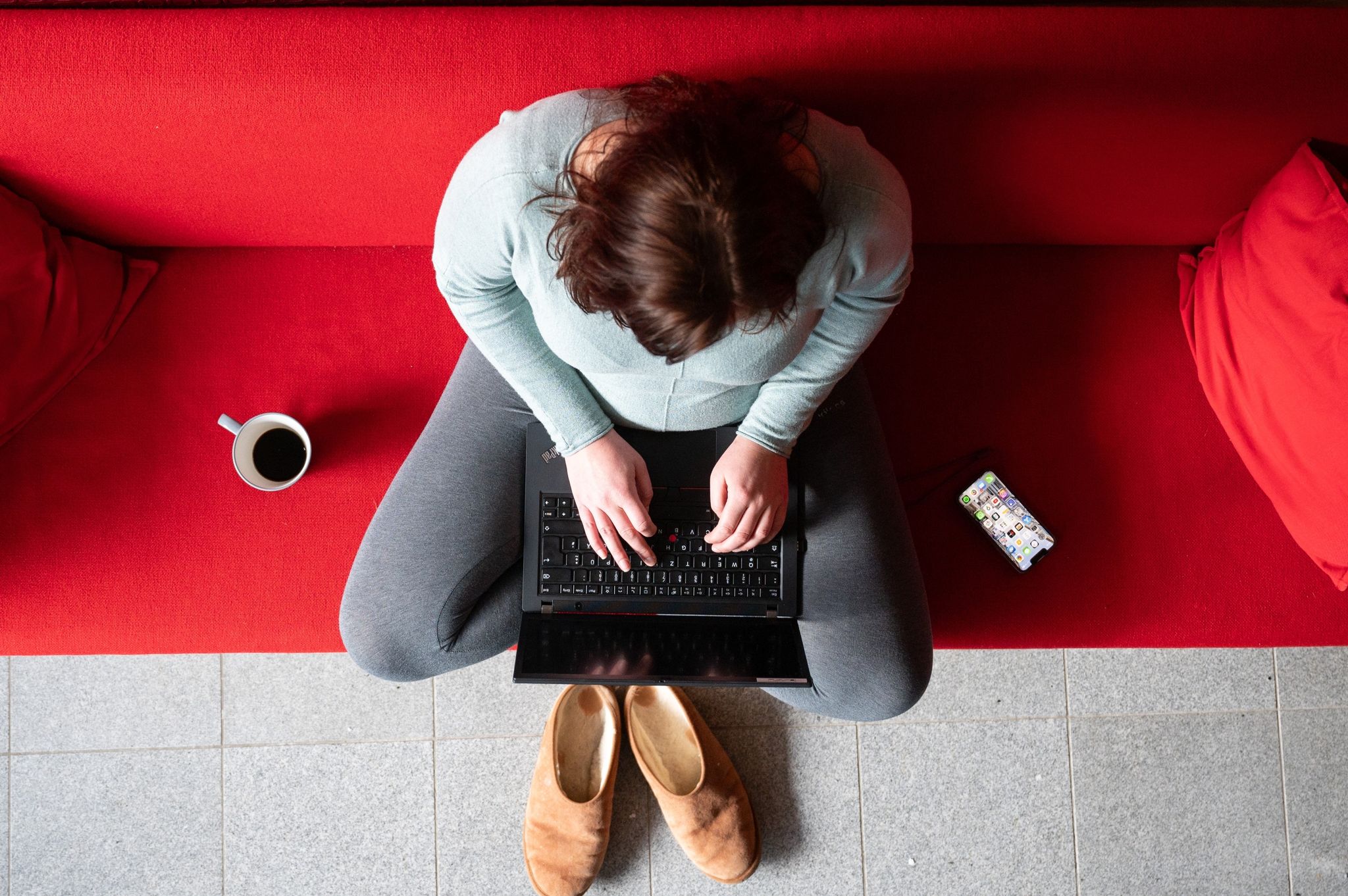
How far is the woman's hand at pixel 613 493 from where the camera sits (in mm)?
1041

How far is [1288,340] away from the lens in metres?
1.08

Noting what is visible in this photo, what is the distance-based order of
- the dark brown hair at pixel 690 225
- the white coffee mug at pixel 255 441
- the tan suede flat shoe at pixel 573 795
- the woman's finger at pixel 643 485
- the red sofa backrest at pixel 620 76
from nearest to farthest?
the dark brown hair at pixel 690 225 < the red sofa backrest at pixel 620 76 < the woman's finger at pixel 643 485 < the white coffee mug at pixel 255 441 < the tan suede flat shoe at pixel 573 795

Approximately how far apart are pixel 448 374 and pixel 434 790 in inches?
33.9

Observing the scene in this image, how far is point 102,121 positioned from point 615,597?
880 millimetres

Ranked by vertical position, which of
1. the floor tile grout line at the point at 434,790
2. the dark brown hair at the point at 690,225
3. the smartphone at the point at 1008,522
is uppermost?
the dark brown hair at the point at 690,225

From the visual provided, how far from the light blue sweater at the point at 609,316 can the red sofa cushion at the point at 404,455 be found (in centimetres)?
34

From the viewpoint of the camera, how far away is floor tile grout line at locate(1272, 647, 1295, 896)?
165 centimetres

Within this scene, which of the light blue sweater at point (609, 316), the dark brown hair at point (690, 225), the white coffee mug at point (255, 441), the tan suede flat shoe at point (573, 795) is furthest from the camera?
the tan suede flat shoe at point (573, 795)

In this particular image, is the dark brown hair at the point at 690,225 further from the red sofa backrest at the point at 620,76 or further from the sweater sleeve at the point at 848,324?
the red sofa backrest at the point at 620,76

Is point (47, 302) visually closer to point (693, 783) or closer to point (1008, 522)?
point (693, 783)

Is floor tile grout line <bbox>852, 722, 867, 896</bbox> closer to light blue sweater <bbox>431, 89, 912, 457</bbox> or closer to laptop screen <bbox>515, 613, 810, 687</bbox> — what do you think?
laptop screen <bbox>515, 613, 810, 687</bbox>

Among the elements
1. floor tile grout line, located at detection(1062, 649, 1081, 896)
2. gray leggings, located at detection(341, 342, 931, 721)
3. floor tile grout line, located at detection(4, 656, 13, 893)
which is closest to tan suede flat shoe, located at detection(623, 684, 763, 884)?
gray leggings, located at detection(341, 342, 931, 721)

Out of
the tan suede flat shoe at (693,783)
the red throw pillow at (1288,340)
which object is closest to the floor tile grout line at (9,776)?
the tan suede flat shoe at (693,783)

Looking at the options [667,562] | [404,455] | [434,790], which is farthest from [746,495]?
[434,790]
